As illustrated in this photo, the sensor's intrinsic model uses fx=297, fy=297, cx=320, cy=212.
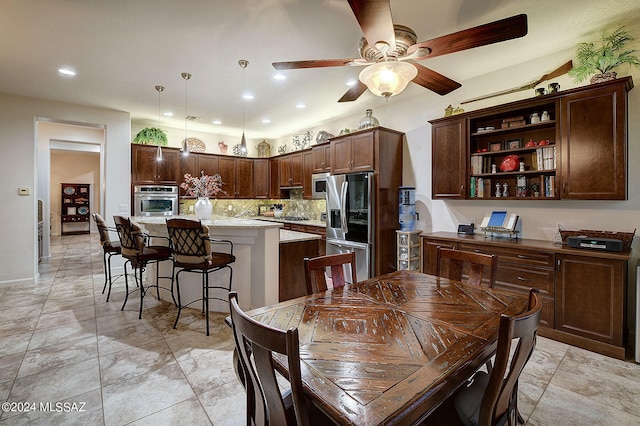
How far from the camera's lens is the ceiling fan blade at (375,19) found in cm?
141

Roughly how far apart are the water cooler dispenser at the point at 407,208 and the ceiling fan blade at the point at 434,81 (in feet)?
6.62

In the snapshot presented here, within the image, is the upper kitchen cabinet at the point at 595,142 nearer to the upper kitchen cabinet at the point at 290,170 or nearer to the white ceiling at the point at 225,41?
the white ceiling at the point at 225,41

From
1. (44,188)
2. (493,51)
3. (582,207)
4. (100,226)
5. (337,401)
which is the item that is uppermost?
(493,51)

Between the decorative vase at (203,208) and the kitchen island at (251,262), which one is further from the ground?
the decorative vase at (203,208)

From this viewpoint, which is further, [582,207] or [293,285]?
[293,285]

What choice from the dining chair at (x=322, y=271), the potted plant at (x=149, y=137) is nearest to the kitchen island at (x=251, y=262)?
the dining chair at (x=322, y=271)

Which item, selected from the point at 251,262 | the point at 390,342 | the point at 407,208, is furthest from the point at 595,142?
the point at 251,262

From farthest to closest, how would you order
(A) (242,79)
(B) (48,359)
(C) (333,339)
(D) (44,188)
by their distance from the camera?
(D) (44,188)
(A) (242,79)
(B) (48,359)
(C) (333,339)

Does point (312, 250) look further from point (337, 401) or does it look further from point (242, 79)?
point (337, 401)

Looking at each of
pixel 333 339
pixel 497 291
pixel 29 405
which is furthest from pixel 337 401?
pixel 29 405

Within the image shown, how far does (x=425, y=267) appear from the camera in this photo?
3719 millimetres

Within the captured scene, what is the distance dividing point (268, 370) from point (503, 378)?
0.76 metres

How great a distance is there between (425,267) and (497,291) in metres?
1.90

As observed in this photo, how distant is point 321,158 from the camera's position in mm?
5527
